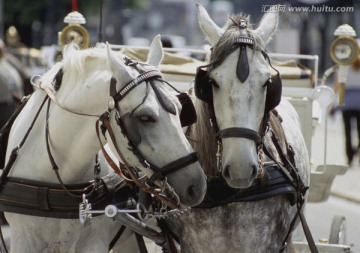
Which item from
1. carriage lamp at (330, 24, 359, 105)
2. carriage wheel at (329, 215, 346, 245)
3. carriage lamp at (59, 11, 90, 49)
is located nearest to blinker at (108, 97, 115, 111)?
carriage lamp at (59, 11, 90, 49)

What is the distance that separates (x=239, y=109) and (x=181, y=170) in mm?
538

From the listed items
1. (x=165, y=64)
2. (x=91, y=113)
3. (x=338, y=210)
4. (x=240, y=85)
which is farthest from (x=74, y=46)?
(x=338, y=210)

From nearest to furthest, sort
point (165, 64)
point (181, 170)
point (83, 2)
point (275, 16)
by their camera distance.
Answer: point (181, 170) < point (275, 16) < point (165, 64) < point (83, 2)

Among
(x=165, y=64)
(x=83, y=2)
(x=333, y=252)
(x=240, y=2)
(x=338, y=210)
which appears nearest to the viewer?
(x=333, y=252)

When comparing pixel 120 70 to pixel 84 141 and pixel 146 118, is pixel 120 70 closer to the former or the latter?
pixel 146 118

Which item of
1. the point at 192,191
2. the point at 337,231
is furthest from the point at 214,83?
the point at 337,231

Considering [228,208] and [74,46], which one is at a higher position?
[74,46]

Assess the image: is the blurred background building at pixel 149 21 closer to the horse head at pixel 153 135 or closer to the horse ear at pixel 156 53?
Result: the horse ear at pixel 156 53

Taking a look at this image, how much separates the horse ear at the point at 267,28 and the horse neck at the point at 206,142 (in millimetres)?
539

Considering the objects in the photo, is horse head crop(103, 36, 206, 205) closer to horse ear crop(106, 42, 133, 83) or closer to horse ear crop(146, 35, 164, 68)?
horse ear crop(106, 42, 133, 83)

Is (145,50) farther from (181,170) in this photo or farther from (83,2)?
(83,2)

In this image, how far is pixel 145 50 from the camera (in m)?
8.70

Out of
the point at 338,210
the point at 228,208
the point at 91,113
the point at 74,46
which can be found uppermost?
the point at 74,46

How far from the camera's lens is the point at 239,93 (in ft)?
18.9
